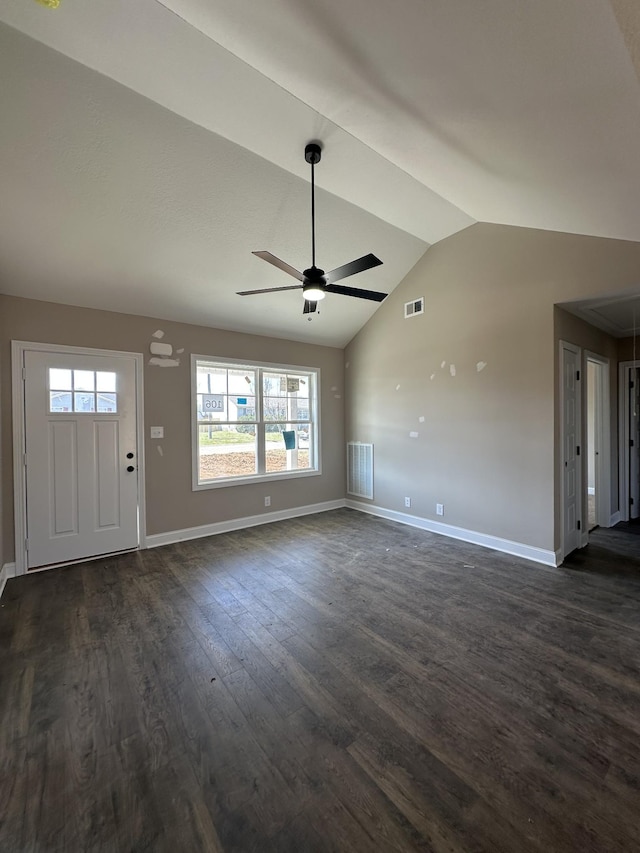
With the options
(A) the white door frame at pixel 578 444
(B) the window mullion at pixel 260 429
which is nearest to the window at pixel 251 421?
(B) the window mullion at pixel 260 429

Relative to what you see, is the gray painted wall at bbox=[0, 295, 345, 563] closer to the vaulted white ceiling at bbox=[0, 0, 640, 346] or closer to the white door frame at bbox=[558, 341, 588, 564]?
the vaulted white ceiling at bbox=[0, 0, 640, 346]

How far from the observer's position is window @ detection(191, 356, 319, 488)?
4.65 metres

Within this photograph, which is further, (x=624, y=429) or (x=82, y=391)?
(x=624, y=429)

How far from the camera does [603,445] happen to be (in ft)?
15.6

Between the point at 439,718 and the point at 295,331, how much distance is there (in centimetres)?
458

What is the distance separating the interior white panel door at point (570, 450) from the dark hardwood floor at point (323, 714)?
60 centimetres

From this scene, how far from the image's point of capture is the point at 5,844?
1.21 meters

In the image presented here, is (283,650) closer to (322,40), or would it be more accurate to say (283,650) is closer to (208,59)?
(322,40)

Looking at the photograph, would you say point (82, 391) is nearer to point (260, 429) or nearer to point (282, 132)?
point (260, 429)

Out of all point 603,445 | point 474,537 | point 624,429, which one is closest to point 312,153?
point 474,537

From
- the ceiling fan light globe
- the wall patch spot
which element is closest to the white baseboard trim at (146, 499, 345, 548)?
the wall patch spot

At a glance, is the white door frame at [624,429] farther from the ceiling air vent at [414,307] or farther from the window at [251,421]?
the window at [251,421]

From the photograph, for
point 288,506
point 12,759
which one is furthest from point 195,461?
point 12,759

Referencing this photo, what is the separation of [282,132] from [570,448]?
3.93 metres
